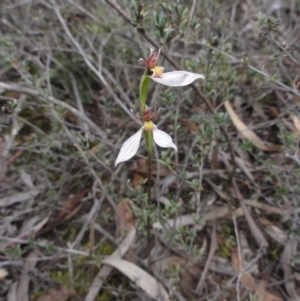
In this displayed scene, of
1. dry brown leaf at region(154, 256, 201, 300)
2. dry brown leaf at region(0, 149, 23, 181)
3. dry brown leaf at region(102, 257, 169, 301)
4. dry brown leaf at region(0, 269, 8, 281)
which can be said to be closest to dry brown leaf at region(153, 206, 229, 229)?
dry brown leaf at region(154, 256, 201, 300)

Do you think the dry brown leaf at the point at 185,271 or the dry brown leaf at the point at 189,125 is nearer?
the dry brown leaf at the point at 185,271

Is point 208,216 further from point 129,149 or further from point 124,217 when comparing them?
point 129,149

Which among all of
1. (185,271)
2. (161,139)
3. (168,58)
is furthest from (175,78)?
(185,271)

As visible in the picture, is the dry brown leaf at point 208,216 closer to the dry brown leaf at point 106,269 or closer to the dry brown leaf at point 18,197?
the dry brown leaf at point 106,269

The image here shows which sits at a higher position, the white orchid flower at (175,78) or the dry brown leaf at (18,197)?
the white orchid flower at (175,78)

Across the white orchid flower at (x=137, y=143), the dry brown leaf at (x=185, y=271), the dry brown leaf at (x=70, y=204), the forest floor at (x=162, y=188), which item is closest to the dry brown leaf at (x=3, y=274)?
the forest floor at (x=162, y=188)

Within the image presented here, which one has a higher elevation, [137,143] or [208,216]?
[137,143]
